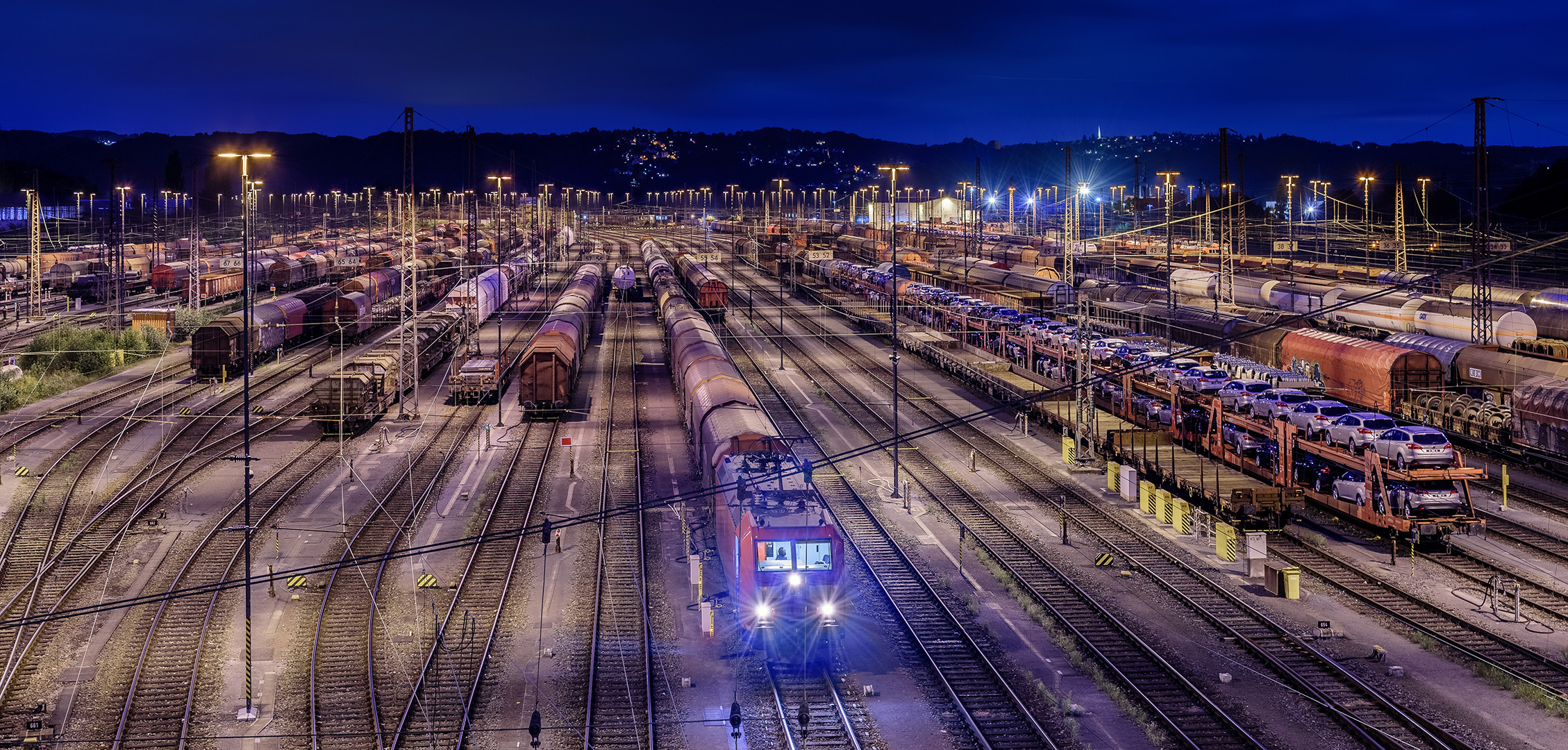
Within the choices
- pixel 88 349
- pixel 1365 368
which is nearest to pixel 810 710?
pixel 1365 368

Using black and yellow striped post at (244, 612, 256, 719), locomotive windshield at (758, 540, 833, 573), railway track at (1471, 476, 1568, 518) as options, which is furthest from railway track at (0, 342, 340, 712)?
railway track at (1471, 476, 1568, 518)

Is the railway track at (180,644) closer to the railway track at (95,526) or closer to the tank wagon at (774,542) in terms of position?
the railway track at (95,526)

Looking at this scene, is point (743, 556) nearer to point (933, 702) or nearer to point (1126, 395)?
point (933, 702)

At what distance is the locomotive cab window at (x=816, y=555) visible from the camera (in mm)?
21781

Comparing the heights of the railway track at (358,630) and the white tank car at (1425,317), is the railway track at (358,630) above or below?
below

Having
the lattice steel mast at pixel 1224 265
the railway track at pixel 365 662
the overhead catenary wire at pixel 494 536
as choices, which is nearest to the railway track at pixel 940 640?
the overhead catenary wire at pixel 494 536

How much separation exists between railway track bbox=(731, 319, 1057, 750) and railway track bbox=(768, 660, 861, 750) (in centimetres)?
188

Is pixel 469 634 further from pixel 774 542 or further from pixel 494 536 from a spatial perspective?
pixel 774 542

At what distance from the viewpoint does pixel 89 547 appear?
28922 mm

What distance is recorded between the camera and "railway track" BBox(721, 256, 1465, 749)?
60.2ft

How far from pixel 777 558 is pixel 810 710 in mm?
3258

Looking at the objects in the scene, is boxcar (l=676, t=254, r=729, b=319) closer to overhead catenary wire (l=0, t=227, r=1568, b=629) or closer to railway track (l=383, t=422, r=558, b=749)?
railway track (l=383, t=422, r=558, b=749)

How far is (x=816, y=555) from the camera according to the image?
859 inches

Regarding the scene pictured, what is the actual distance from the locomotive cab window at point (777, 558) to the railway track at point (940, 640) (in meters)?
1.72
